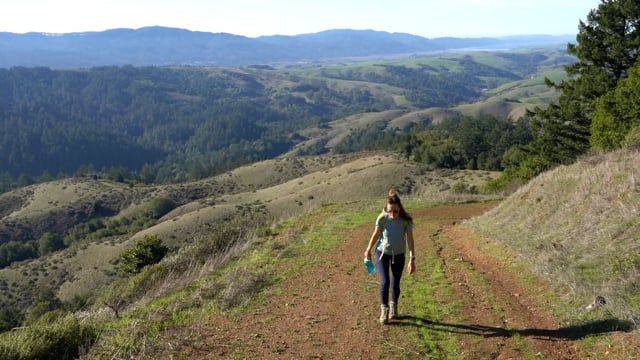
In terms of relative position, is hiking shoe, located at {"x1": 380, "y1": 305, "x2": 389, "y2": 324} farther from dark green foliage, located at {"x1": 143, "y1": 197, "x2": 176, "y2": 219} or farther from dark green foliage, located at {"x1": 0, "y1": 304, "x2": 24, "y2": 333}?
dark green foliage, located at {"x1": 143, "y1": 197, "x2": 176, "y2": 219}

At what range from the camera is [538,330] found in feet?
24.6

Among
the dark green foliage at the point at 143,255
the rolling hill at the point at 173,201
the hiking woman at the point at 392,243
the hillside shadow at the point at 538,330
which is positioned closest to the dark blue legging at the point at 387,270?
the hiking woman at the point at 392,243

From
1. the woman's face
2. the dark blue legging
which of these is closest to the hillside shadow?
the dark blue legging

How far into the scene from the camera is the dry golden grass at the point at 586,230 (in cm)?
805

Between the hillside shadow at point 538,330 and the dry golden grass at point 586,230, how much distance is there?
0.27 metres

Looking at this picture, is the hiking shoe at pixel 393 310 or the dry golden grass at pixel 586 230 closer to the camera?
the dry golden grass at pixel 586 230

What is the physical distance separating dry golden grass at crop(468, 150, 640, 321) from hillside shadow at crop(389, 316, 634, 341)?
0.27 meters

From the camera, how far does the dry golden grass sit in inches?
317

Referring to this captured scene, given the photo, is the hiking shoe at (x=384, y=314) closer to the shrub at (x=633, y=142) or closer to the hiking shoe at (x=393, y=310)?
the hiking shoe at (x=393, y=310)

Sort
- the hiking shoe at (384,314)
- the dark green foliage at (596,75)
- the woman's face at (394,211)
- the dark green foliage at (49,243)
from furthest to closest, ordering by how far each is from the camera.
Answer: the dark green foliage at (49,243)
the dark green foliage at (596,75)
the hiking shoe at (384,314)
the woman's face at (394,211)

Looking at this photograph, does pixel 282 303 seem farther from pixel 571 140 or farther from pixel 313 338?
pixel 571 140

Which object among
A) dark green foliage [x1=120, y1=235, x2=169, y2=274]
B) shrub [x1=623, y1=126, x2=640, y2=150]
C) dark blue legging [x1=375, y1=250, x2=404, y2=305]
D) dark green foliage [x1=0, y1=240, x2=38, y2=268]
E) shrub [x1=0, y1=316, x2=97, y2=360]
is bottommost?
dark green foliage [x1=0, y1=240, x2=38, y2=268]

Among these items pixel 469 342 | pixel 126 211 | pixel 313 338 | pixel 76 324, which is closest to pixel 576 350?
pixel 469 342

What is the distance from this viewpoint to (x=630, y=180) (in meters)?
11.1
